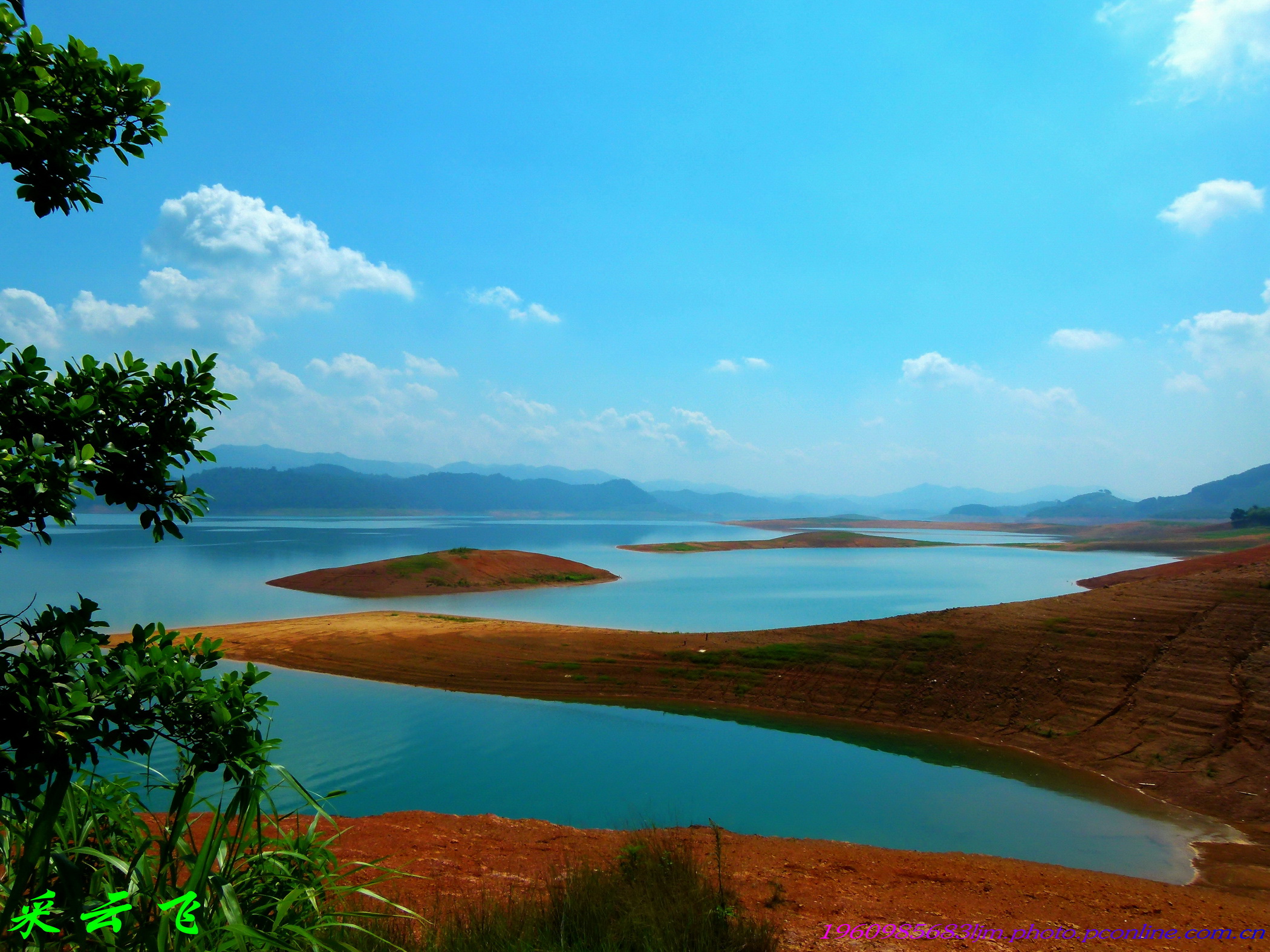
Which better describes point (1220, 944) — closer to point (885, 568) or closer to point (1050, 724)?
point (1050, 724)

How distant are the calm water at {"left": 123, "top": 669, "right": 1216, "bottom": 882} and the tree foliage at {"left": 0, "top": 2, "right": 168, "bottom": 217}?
29.6ft

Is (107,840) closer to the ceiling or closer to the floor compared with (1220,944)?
closer to the ceiling

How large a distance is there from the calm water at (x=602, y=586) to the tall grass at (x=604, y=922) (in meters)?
23.6

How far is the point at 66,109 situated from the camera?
3.22m

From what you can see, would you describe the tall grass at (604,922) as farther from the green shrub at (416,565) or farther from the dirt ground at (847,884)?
the green shrub at (416,565)

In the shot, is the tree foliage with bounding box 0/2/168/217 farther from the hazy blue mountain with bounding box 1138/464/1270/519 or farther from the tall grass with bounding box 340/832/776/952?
the hazy blue mountain with bounding box 1138/464/1270/519

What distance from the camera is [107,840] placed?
15.1 feet

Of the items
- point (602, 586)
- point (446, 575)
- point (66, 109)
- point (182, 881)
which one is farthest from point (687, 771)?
point (446, 575)

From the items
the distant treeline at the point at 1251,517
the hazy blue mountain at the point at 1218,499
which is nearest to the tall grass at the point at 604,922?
the distant treeline at the point at 1251,517

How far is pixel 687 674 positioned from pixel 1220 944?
1507 cm

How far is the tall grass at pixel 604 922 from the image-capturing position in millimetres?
4711

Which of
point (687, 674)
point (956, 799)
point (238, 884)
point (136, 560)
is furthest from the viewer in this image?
point (136, 560)

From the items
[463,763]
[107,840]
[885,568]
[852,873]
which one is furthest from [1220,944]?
Answer: [885,568]

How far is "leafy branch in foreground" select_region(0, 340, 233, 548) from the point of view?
110 inches
